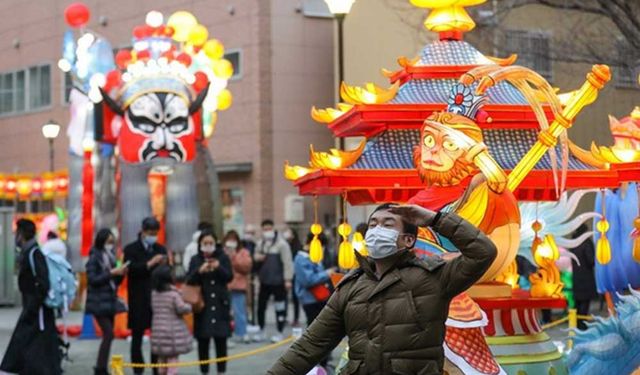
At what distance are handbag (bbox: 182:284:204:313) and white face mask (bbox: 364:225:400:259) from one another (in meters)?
7.69

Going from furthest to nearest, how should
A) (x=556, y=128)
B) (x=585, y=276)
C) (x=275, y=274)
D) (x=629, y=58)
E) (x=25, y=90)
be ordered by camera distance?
(x=25, y=90) < (x=275, y=274) < (x=629, y=58) < (x=585, y=276) < (x=556, y=128)

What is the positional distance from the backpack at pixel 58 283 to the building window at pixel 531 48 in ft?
34.2

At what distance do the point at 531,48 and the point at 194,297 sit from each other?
12280mm

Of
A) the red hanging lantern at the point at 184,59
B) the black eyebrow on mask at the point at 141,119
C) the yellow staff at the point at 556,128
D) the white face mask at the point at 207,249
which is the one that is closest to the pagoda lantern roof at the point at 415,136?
the yellow staff at the point at 556,128

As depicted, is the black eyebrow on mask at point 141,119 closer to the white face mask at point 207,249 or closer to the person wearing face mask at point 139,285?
the person wearing face mask at point 139,285

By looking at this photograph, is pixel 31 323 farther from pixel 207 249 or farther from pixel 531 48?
pixel 531 48

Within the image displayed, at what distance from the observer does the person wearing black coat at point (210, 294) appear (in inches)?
542

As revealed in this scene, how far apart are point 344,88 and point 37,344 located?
448cm

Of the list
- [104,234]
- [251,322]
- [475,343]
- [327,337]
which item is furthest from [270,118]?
[327,337]

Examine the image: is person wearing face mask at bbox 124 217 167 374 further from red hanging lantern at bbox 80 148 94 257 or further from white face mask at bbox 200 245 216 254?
red hanging lantern at bbox 80 148 94 257

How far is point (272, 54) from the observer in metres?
31.4

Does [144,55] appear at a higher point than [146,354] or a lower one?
higher

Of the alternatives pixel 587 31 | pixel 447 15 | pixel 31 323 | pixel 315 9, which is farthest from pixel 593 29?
pixel 31 323

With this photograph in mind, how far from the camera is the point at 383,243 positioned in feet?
20.3
